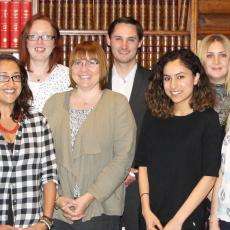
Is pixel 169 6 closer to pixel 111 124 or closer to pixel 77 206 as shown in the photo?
pixel 111 124

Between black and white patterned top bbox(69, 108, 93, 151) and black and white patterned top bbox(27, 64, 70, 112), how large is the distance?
50cm

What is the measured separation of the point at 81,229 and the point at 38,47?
1.34 metres

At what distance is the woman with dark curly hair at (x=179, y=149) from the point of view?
2.46 meters

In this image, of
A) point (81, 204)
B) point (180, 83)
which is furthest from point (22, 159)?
point (180, 83)

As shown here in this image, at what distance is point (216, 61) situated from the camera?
306 cm

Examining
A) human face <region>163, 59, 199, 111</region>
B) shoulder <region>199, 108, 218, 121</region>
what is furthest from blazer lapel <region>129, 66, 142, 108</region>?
shoulder <region>199, 108, 218, 121</region>

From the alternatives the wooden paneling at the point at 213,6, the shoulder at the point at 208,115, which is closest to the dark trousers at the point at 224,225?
→ the shoulder at the point at 208,115

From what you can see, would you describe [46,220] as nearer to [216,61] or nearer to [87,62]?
[87,62]

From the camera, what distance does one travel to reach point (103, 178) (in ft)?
8.62

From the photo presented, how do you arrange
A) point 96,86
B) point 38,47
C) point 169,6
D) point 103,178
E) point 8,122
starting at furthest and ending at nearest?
point 169,6 < point 38,47 < point 96,86 < point 103,178 < point 8,122

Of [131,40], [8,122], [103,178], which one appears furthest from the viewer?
[131,40]

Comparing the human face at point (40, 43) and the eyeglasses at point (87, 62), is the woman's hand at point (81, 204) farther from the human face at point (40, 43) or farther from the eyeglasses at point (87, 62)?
the human face at point (40, 43)

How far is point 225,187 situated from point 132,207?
108 cm

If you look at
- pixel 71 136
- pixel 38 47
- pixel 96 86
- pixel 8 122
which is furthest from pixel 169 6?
pixel 8 122
